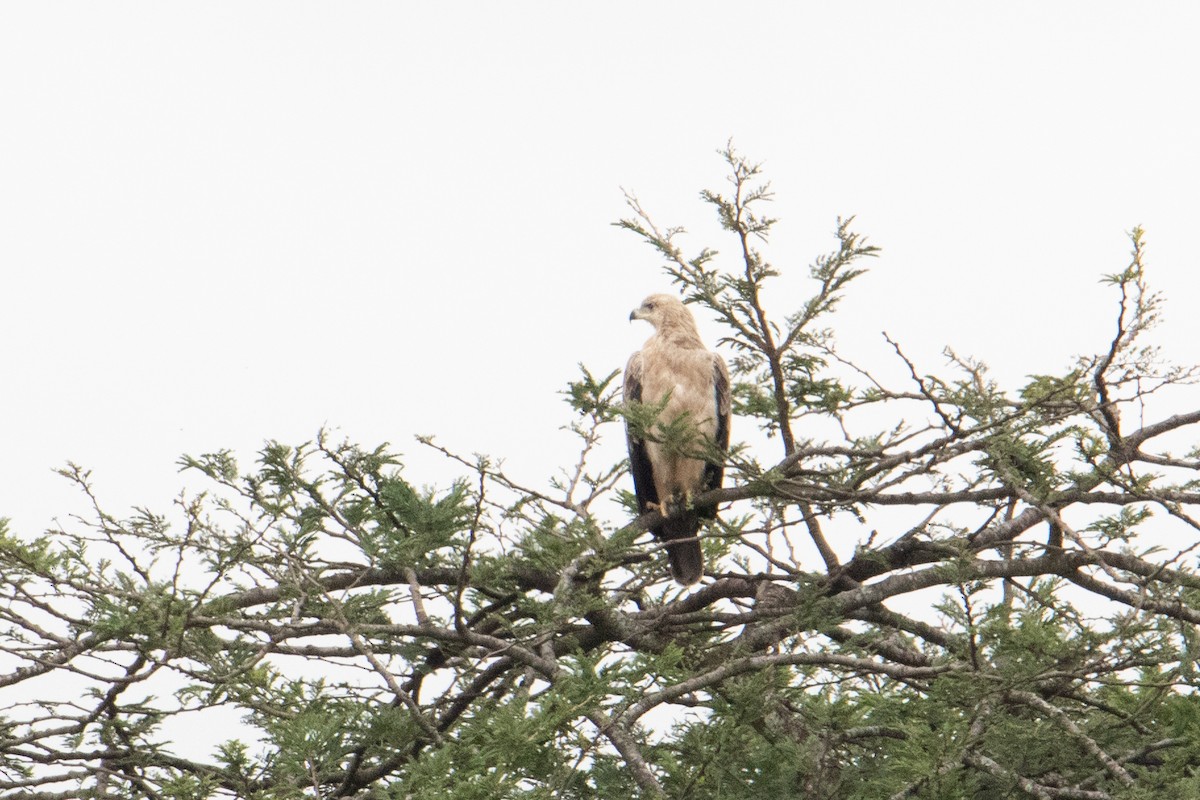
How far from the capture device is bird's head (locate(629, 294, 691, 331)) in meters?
7.07

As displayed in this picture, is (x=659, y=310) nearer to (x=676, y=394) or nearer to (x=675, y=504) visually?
(x=676, y=394)

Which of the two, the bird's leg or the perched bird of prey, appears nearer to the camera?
the bird's leg

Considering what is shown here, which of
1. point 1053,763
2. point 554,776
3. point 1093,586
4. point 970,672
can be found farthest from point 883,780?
point 1093,586

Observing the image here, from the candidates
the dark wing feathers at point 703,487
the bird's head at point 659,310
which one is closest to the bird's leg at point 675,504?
the dark wing feathers at point 703,487

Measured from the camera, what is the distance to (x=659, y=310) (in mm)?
7129

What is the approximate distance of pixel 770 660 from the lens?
3879 mm

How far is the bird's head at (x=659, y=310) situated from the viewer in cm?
707

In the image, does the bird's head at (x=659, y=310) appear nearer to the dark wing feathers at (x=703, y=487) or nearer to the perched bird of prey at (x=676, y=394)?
the perched bird of prey at (x=676, y=394)

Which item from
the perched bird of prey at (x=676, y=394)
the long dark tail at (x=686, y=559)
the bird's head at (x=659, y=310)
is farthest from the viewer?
the bird's head at (x=659, y=310)

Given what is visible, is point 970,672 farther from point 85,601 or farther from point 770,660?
point 85,601

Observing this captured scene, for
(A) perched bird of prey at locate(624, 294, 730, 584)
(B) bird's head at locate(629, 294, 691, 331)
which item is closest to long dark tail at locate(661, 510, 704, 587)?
(A) perched bird of prey at locate(624, 294, 730, 584)

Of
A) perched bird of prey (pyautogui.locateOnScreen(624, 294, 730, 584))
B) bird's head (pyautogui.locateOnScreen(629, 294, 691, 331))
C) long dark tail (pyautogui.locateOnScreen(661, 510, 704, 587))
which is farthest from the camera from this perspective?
bird's head (pyautogui.locateOnScreen(629, 294, 691, 331))

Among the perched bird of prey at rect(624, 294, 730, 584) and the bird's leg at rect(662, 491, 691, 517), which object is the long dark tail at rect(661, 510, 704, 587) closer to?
the bird's leg at rect(662, 491, 691, 517)

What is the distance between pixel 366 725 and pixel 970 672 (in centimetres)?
209
